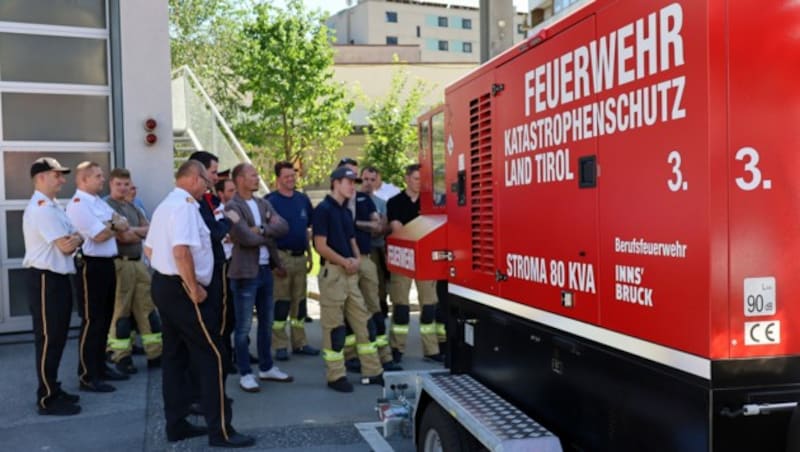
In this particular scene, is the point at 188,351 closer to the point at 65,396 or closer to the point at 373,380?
the point at 65,396

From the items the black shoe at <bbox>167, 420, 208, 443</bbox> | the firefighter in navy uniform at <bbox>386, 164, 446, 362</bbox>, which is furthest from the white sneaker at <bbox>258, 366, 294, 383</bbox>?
the black shoe at <bbox>167, 420, 208, 443</bbox>

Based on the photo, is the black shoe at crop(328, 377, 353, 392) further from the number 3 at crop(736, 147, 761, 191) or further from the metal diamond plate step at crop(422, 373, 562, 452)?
the number 3 at crop(736, 147, 761, 191)

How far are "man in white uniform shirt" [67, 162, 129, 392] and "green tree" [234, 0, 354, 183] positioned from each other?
17624mm

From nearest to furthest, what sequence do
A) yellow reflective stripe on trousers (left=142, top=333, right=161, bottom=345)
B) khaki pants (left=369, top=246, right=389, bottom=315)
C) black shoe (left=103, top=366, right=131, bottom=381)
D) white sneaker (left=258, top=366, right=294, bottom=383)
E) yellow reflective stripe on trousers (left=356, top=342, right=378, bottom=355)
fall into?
yellow reflective stripe on trousers (left=356, top=342, right=378, bottom=355), white sneaker (left=258, top=366, right=294, bottom=383), black shoe (left=103, top=366, right=131, bottom=381), yellow reflective stripe on trousers (left=142, top=333, right=161, bottom=345), khaki pants (left=369, top=246, right=389, bottom=315)

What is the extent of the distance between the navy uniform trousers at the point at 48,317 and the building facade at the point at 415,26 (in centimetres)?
6677

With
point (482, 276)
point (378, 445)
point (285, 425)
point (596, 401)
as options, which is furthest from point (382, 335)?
point (596, 401)

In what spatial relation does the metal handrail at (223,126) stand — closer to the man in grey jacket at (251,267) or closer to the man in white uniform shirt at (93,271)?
the man in grey jacket at (251,267)

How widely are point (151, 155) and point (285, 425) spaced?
15.3ft

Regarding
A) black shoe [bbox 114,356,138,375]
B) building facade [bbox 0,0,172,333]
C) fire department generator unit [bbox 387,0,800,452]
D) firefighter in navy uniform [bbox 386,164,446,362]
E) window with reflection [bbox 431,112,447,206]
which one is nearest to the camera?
fire department generator unit [bbox 387,0,800,452]

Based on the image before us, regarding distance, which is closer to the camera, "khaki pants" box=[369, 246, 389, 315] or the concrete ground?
the concrete ground

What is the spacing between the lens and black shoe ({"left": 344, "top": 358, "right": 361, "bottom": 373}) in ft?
25.0

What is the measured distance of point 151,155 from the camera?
934cm

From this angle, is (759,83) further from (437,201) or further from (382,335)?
(382,335)

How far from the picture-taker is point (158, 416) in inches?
244
